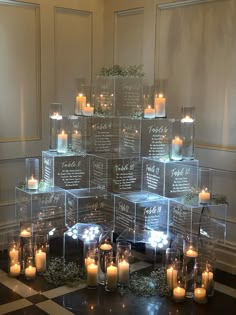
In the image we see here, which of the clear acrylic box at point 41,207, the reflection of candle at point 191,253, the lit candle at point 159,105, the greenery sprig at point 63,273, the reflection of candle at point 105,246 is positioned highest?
the lit candle at point 159,105

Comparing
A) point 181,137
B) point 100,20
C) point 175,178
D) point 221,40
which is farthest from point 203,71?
point 100,20

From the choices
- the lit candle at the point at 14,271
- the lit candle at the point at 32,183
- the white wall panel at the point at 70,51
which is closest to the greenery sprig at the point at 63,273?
the lit candle at the point at 14,271

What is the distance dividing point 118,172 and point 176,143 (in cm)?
43

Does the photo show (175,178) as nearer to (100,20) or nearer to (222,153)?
(222,153)

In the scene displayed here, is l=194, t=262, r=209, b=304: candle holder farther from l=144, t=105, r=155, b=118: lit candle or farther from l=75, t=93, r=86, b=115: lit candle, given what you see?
Answer: l=75, t=93, r=86, b=115: lit candle

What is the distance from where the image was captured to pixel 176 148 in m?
2.90

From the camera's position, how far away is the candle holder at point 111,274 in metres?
2.71

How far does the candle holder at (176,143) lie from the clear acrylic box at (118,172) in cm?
25

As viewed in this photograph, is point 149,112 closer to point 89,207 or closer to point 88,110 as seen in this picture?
point 88,110

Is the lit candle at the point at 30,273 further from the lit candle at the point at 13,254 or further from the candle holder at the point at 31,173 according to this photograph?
the candle holder at the point at 31,173

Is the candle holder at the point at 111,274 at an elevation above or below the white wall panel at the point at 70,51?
below

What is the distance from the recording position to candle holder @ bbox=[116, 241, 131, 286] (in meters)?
2.74

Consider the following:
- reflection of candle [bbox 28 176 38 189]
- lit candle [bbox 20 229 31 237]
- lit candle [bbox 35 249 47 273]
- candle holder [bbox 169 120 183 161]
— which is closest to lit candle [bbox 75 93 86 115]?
reflection of candle [bbox 28 176 38 189]

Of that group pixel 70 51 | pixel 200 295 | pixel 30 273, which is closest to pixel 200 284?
pixel 200 295
